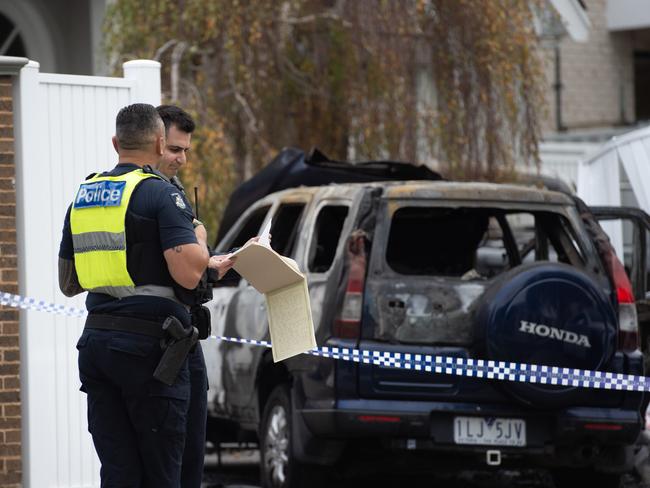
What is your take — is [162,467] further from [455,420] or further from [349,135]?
[349,135]

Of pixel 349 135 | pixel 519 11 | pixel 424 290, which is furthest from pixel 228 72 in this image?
pixel 424 290

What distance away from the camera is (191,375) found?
5918 mm

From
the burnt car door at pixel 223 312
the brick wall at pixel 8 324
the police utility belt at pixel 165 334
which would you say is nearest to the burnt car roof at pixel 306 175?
the burnt car door at pixel 223 312

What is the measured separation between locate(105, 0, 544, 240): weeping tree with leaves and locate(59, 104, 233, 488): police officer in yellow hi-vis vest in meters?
8.47

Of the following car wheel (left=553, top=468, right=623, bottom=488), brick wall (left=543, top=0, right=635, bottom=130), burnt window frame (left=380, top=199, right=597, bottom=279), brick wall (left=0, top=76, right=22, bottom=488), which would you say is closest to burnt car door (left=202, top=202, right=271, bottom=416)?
burnt window frame (left=380, top=199, right=597, bottom=279)

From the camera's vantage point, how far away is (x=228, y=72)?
582 inches

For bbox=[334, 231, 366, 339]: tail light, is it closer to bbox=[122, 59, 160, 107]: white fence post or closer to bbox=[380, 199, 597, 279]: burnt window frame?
bbox=[380, 199, 597, 279]: burnt window frame

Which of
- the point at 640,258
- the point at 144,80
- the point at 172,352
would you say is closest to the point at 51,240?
the point at 144,80

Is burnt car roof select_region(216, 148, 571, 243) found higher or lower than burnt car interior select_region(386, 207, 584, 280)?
higher

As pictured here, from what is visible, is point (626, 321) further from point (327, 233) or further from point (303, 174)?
point (303, 174)

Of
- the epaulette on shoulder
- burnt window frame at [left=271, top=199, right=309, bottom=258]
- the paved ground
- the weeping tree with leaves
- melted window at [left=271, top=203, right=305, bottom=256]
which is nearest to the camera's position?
the epaulette on shoulder

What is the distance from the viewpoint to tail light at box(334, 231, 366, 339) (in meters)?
8.08

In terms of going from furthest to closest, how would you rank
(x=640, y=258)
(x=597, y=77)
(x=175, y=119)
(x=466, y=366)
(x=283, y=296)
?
(x=597, y=77) < (x=640, y=258) < (x=466, y=366) < (x=175, y=119) < (x=283, y=296)

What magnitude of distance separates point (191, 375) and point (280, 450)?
2858 millimetres
